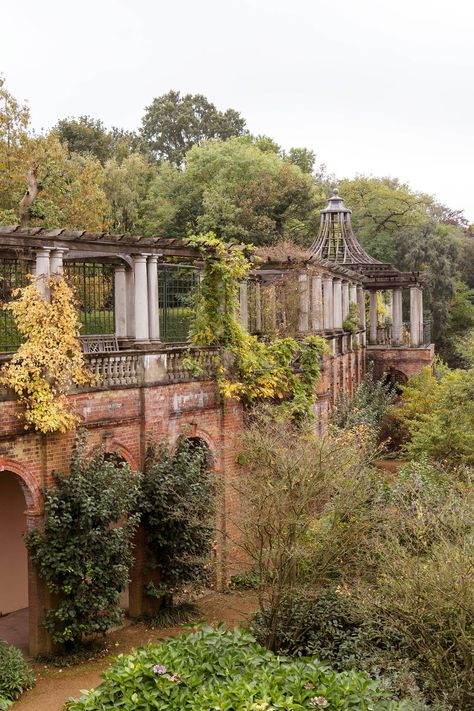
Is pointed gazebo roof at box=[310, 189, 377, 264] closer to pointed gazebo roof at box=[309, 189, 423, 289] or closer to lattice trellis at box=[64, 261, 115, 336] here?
pointed gazebo roof at box=[309, 189, 423, 289]

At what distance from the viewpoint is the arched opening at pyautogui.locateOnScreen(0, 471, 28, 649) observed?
17656 millimetres

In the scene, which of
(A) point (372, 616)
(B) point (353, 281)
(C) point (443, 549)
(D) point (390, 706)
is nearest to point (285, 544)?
(A) point (372, 616)

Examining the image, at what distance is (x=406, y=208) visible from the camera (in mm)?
58062

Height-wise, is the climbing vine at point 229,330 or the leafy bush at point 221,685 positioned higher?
the climbing vine at point 229,330

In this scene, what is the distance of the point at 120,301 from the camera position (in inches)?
772

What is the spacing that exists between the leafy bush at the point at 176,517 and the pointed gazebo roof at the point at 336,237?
2657cm

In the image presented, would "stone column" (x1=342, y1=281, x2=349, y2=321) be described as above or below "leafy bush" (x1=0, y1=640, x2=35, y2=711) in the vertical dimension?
above

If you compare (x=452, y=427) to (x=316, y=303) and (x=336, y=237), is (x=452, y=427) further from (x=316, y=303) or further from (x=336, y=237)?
(x=336, y=237)

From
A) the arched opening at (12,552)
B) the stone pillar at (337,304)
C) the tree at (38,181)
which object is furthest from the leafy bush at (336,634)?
the tree at (38,181)

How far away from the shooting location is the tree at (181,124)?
234ft

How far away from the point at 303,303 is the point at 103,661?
13.0m

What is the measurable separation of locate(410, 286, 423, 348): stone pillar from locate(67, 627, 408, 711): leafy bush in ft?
102

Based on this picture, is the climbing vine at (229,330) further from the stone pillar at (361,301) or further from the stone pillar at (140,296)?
the stone pillar at (361,301)

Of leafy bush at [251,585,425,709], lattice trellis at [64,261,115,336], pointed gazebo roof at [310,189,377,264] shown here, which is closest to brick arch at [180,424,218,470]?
lattice trellis at [64,261,115,336]
